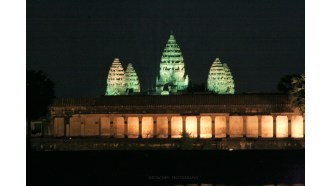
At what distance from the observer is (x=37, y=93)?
81.7 meters

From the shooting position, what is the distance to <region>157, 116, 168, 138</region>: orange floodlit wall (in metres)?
105

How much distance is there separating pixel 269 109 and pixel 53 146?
104 feet

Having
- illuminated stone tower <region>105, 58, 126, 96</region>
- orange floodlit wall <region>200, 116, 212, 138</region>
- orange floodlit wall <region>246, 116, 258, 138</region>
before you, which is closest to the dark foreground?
orange floodlit wall <region>246, 116, 258, 138</region>

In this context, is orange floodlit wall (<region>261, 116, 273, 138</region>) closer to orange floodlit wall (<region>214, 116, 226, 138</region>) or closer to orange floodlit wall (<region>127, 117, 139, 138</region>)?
orange floodlit wall (<region>214, 116, 226, 138</region>)

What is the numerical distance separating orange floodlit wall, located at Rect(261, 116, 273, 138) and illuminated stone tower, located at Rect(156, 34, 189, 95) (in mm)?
63933

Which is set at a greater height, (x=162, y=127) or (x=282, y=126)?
(x=282, y=126)

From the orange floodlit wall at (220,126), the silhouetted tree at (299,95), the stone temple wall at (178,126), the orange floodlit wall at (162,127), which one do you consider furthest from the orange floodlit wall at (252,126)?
the silhouetted tree at (299,95)

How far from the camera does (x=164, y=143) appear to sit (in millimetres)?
82250

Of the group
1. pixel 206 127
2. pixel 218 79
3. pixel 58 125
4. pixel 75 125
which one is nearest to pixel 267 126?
pixel 206 127

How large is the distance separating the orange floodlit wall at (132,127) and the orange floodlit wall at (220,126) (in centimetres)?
750

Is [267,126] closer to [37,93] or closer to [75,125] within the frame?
[75,125]

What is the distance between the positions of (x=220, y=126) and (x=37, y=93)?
2709cm
